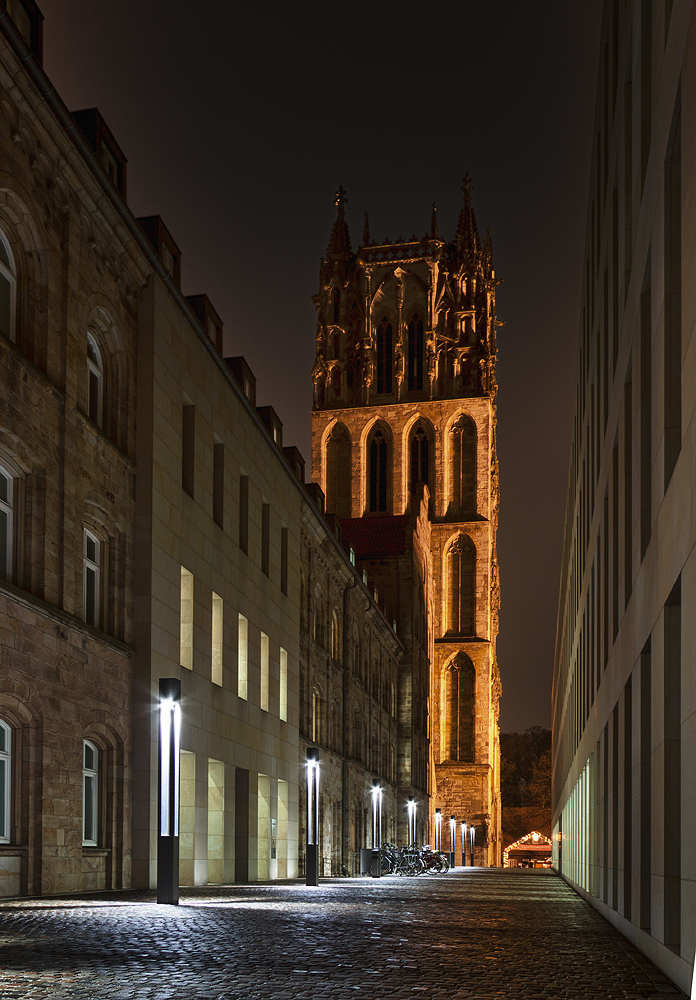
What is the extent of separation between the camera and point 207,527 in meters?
28.6

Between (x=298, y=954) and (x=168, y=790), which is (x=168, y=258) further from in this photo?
(x=298, y=954)

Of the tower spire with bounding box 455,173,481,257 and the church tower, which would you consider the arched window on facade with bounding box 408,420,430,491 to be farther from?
the tower spire with bounding box 455,173,481,257

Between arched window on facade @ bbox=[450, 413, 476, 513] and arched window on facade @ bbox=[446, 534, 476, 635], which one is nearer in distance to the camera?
arched window on facade @ bbox=[446, 534, 476, 635]

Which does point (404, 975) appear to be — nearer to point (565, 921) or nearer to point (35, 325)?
point (565, 921)

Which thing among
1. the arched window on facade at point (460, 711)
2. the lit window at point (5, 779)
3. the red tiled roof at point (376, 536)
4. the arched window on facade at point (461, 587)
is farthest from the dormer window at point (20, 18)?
the arched window on facade at point (460, 711)

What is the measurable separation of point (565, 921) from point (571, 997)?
989 cm

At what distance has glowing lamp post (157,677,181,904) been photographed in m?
15.9

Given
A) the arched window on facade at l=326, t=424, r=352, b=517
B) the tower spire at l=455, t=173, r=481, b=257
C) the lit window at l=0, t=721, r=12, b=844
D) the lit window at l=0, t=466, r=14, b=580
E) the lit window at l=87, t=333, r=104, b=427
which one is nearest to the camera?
the lit window at l=0, t=721, r=12, b=844

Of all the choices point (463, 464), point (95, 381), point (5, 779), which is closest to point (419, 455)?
point (463, 464)

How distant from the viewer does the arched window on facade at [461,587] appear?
316 feet

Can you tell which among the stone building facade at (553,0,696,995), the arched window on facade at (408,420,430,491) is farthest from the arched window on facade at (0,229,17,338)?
the arched window on facade at (408,420,430,491)

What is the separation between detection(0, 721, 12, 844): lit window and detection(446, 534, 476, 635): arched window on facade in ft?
261

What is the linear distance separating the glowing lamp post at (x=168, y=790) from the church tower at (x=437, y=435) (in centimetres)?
6853

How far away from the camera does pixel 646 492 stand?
13.4m
